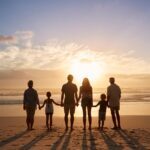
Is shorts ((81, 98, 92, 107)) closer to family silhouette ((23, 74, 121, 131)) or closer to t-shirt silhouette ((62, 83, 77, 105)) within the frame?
family silhouette ((23, 74, 121, 131))

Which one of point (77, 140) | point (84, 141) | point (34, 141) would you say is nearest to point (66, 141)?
point (77, 140)

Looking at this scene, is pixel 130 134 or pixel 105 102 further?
pixel 105 102

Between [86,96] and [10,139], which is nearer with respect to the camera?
[10,139]

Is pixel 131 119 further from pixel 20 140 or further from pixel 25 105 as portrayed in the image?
pixel 20 140

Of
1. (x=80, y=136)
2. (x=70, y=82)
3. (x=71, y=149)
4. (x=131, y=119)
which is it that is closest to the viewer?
(x=71, y=149)

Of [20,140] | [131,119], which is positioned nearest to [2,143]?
[20,140]

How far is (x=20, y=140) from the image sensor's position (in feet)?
35.3

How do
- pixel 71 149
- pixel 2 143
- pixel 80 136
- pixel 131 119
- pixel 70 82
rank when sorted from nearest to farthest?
1. pixel 71 149
2. pixel 2 143
3. pixel 80 136
4. pixel 70 82
5. pixel 131 119

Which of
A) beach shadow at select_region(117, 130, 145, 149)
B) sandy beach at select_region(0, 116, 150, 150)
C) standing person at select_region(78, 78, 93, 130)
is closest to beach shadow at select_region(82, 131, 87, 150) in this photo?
sandy beach at select_region(0, 116, 150, 150)

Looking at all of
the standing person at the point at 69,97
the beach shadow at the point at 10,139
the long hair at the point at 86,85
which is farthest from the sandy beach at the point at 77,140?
the long hair at the point at 86,85

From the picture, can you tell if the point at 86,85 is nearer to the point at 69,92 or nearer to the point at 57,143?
the point at 69,92

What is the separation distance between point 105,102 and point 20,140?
14.5ft

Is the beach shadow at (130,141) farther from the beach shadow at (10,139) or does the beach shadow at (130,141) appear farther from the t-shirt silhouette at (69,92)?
the beach shadow at (10,139)

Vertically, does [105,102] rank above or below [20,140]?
above
